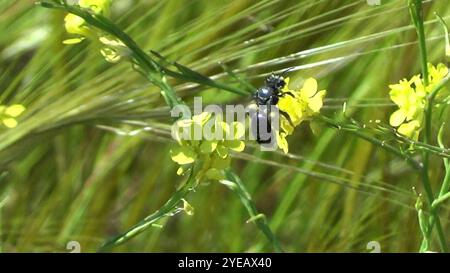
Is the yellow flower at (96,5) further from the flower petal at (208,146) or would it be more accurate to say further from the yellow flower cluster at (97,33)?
the flower petal at (208,146)

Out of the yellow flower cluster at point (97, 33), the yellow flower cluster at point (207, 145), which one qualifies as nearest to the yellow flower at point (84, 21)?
the yellow flower cluster at point (97, 33)

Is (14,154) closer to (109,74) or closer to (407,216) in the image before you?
(109,74)

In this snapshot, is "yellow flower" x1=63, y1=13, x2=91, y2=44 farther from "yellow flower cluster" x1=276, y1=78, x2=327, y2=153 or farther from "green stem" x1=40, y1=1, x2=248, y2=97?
"yellow flower cluster" x1=276, y1=78, x2=327, y2=153

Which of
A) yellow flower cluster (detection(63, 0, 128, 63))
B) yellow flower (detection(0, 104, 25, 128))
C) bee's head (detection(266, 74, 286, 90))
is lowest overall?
bee's head (detection(266, 74, 286, 90))

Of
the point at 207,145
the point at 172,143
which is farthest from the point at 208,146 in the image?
the point at 172,143

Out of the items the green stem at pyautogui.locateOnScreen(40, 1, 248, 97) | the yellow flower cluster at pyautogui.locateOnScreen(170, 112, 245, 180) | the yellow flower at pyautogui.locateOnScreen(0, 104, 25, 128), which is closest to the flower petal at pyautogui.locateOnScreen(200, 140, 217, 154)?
the yellow flower cluster at pyautogui.locateOnScreen(170, 112, 245, 180)

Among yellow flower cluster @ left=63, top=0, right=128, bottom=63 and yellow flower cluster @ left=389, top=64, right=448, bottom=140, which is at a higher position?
yellow flower cluster @ left=63, top=0, right=128, bottom=63
